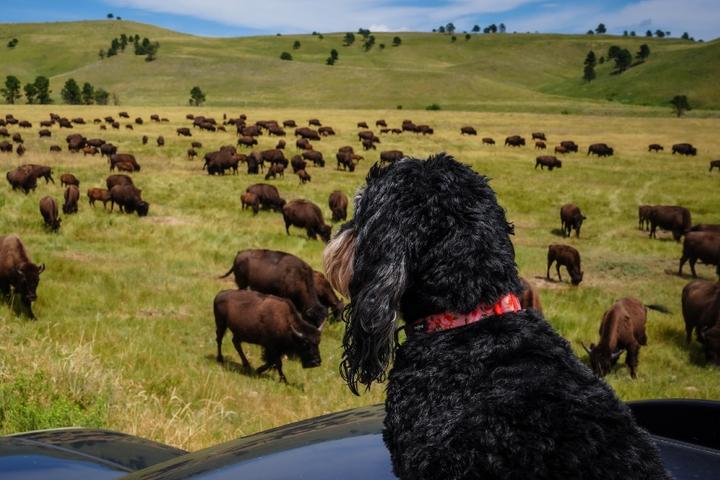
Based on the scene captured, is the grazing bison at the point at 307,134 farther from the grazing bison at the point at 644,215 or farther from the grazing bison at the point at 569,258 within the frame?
the grazing bison at the point at 569,258

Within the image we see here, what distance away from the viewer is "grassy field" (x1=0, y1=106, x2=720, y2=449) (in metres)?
5.71

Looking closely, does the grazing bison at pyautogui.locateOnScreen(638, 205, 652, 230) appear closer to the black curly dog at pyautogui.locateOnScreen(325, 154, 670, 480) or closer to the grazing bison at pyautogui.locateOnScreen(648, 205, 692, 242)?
the grazing bison at pyautogui.locateOnScreen(648, 205, 692, 242)

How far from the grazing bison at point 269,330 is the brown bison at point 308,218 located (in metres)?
10.6

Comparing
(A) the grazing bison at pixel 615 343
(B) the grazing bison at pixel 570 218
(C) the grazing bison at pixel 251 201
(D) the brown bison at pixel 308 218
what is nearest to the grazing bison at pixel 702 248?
(B) the grazing bison at pixel 570 218

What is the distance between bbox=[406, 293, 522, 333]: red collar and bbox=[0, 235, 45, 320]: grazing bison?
1053cm

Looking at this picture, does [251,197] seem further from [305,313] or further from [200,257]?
[305,313]

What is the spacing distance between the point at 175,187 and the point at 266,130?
107 ft

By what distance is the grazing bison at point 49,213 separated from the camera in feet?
61.6

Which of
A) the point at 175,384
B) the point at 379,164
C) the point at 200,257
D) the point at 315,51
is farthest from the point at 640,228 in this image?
the point at 315,51

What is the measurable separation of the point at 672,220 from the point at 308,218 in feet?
48.8

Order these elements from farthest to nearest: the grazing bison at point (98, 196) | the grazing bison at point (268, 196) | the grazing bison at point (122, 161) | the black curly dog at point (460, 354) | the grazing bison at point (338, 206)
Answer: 1. the grazing bison at point (122, 161)
2. the grazing bison at point (268, 196)
3. the grazing bison at point (338, 206)
4. the grazing bison at point (98, 196)
5. the black curly dog at point (460, 354)

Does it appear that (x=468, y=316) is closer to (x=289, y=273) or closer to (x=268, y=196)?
(x=289, y=273)

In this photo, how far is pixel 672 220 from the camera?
25.5m

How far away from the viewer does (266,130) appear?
6000cm
